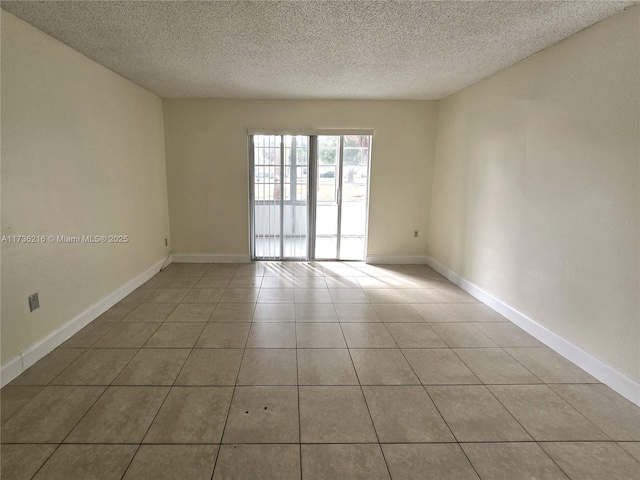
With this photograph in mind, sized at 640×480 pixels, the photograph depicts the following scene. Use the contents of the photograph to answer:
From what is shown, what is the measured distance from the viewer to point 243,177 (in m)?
4.93

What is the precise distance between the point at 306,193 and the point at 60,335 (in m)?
3.28

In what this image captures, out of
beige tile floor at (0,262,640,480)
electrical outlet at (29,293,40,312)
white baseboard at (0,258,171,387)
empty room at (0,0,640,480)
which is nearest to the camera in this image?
beige tile floor at (0,262,640,480)

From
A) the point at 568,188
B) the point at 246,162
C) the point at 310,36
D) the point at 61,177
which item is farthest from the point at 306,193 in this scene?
the point at 568,188

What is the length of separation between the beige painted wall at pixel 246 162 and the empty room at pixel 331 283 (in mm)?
465

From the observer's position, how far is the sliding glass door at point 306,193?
16.2ft

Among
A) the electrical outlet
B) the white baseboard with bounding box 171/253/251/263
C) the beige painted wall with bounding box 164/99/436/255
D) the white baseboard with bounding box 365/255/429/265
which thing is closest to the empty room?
the electrical outlet

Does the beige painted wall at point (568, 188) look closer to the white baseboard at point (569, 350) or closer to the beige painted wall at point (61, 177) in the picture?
the white baseboard at point (569, 350)

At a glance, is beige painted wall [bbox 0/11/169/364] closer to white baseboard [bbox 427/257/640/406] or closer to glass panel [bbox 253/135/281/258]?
glass panel [bbox 253/135/281/258]

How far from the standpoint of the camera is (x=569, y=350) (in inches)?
100

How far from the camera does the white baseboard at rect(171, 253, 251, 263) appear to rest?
510cm

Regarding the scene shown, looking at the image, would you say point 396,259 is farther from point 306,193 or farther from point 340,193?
point 306,193

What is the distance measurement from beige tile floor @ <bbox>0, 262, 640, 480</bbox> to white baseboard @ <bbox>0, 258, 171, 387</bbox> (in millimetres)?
69

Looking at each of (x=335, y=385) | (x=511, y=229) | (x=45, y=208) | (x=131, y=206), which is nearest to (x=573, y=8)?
(x=511, y=229)

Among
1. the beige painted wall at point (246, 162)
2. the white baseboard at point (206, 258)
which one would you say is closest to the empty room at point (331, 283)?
the beige painted wall at point (246, 162)
